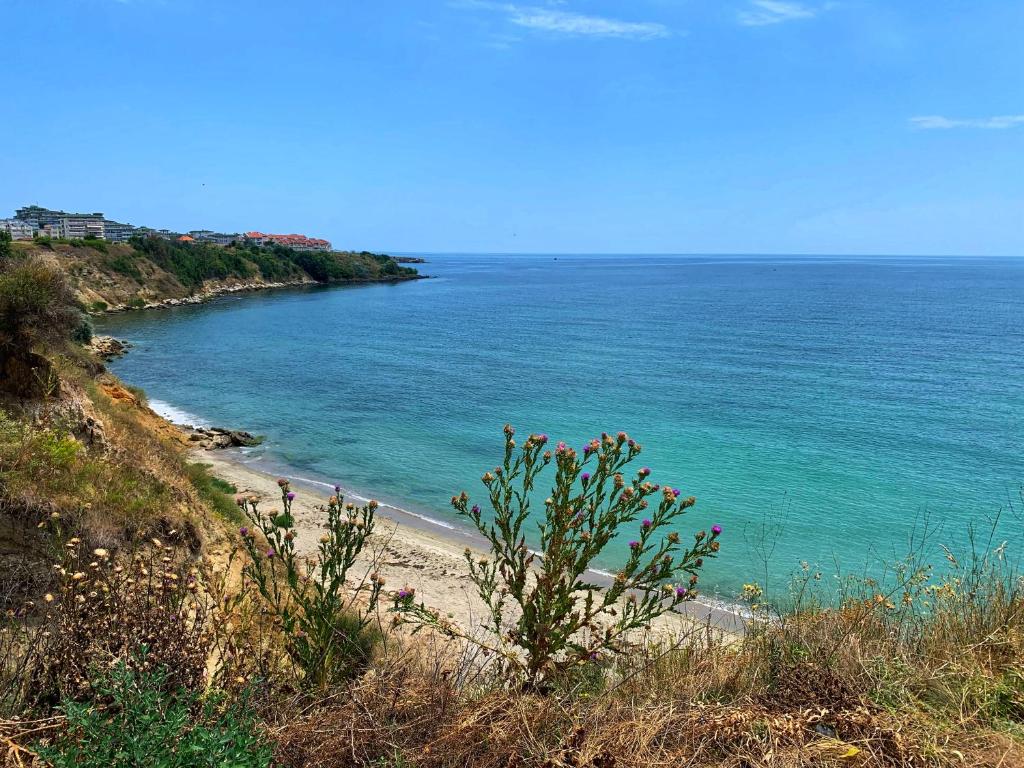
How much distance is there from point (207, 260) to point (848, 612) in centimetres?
12100

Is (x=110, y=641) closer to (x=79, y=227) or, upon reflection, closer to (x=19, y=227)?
(x=19, y=227)

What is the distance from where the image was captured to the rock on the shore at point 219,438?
1111 inches

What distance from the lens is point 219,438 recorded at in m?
28.9

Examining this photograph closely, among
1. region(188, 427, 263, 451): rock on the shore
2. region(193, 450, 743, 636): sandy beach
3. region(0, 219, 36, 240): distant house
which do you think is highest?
region(0, 219, 36, 240): distant house

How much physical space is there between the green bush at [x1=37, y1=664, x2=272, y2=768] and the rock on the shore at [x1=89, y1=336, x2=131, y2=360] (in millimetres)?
51751

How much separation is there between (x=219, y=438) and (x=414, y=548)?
14594 mm

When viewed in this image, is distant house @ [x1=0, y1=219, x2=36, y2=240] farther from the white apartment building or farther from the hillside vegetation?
the hillside vegetation

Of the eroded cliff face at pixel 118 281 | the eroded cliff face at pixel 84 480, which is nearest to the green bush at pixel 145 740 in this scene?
the eroded cliff face at pixel 84 480

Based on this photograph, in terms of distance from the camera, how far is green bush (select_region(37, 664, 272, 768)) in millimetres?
2723

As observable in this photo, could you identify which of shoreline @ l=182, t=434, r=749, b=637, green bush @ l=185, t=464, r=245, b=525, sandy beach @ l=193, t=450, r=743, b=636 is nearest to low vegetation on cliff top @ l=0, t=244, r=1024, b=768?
shoreline @ l=182, t=434, r=749, b=637

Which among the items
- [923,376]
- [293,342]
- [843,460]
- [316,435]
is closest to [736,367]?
[923,376]

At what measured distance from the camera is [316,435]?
1230 inches

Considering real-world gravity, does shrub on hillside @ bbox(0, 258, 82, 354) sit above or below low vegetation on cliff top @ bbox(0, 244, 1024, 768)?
above

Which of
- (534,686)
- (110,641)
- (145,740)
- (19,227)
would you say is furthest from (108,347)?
(19,227)
